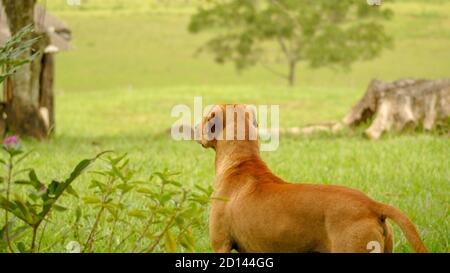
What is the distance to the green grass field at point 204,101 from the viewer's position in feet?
30.7

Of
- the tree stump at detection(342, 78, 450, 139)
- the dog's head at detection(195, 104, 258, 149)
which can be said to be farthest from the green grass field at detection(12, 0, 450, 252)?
the dog's head at detection(195, 104, 258, 149)

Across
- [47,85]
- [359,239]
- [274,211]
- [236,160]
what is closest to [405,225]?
[359,239]

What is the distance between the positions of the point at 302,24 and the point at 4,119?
988 inches

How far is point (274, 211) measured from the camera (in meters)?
4.72

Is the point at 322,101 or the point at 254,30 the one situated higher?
the point at 254,30

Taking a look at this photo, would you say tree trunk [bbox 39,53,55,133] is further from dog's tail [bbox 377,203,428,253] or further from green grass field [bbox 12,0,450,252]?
dog's tail [bbox 377,203,428,253]

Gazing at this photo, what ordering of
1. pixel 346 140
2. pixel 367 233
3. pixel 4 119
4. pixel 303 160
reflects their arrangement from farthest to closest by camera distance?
pixel 4 119, pixel 346 140, pixel 303 160, pixel 367 233

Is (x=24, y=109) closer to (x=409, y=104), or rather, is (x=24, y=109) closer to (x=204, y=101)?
(x=409, y=104)

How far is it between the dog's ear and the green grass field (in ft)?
3.93

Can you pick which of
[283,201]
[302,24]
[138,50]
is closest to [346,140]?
[283,201]

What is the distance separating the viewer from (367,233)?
4355 mm

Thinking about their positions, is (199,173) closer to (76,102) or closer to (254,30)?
(76,102)

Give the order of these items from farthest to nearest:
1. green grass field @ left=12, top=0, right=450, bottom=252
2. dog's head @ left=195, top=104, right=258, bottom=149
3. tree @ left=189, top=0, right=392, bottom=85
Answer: tree @ left=189, top=0, right=392, bottom=85
green grass field @ left=12, top=0, right=450, bottom=252
dog's head @ left=195, top=104, right=258, bottom=149

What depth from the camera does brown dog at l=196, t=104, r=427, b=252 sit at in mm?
4406
